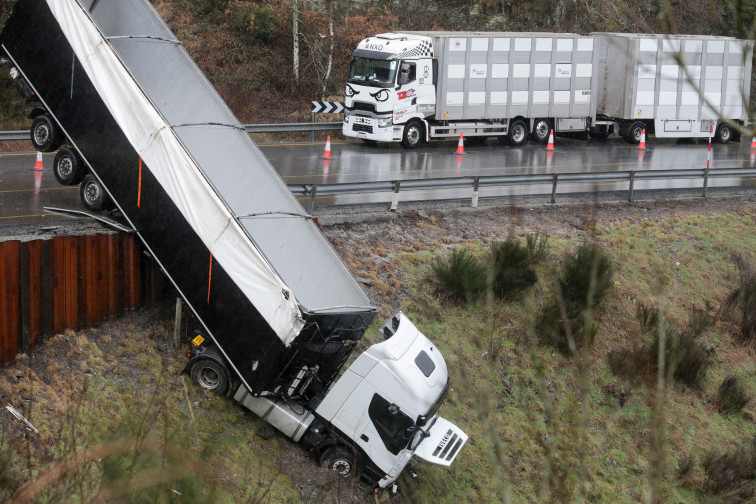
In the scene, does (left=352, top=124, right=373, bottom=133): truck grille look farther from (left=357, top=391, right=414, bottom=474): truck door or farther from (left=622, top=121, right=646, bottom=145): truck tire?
(left=357, top=391, right=414, bottom=474): truck door

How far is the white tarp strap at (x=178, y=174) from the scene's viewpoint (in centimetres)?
1074

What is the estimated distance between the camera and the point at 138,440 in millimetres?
3770

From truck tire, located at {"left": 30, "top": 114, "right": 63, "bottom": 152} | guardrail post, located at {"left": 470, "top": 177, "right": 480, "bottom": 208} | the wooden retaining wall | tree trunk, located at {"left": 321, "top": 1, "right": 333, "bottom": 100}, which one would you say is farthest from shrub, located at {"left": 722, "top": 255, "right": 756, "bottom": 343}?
tree trunk, located at {"left": 321, "top": 1, "right": 333, "bottom": 100}

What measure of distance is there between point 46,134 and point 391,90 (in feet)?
42.3

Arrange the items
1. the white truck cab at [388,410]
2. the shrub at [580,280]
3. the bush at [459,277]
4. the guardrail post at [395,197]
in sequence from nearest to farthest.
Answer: the white truck cab at [388,410]
the bush at [459,277]
the shrub at [580,280]
the guardrail post at [395,197]

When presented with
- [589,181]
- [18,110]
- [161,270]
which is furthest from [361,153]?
[161,270]

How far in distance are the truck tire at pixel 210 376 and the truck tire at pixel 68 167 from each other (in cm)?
444

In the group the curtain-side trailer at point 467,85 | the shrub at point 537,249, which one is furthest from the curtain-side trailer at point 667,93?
the shrub at point 537,249

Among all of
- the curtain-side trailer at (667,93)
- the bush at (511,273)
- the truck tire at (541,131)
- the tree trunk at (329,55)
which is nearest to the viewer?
the bush at (511,273)

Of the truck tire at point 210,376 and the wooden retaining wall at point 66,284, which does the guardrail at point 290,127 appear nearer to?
the wooden retaining wall at point 66,284

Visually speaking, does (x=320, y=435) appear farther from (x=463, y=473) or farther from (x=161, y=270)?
(x=161, y=270)

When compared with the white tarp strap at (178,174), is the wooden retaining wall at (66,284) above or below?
below

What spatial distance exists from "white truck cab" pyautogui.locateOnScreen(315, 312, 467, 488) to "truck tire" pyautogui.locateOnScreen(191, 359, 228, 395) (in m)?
1.42

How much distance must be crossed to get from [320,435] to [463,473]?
2251mm
